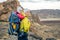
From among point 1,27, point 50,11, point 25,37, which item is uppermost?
point 25,37

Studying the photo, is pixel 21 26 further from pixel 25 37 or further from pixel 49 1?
pixel 49 1

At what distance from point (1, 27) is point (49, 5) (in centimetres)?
1437

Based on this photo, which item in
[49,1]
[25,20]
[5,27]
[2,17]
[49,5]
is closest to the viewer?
[25,20]

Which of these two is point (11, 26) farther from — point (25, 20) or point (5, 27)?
point (5, 27)

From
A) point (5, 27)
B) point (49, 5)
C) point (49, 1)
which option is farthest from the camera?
point (49, 1)

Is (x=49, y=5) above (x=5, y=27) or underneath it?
underneath

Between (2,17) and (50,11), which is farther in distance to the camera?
(50,11)

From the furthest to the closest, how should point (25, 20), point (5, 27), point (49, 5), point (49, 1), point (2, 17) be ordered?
point (49, 1) < point (49, 5) < point (2, 17) < point (5, 27) < point (25, 20)

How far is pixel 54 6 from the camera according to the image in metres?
24.4

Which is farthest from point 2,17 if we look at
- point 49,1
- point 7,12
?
point 49,1

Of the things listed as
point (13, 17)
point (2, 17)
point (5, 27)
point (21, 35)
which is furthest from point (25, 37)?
point (2, 17)

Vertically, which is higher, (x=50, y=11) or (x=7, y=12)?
(x=7, y=12)

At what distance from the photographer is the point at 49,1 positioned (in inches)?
1007

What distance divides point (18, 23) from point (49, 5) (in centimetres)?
1864
